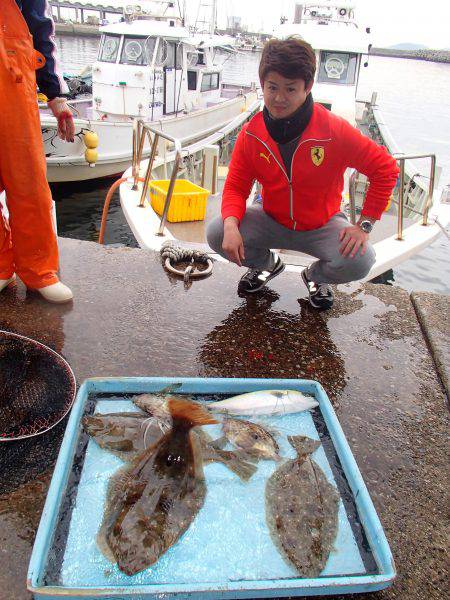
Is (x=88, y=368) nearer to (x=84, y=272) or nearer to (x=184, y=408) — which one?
(x=184, y=408)

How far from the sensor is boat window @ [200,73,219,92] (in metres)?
16.3

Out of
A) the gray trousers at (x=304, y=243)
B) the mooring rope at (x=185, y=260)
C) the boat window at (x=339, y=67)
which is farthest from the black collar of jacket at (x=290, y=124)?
the boat window at (x=339, y=67)

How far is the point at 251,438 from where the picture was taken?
1862mm

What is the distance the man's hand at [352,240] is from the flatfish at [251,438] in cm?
148

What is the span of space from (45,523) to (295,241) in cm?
242

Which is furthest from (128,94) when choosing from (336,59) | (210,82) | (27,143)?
(27,143)

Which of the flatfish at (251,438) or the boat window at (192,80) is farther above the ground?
the boat window at (192,80)

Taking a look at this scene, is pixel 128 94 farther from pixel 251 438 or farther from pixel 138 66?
pixel 251 438

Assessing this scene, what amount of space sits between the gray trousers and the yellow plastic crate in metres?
4.11

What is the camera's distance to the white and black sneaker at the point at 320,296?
10.6 feet

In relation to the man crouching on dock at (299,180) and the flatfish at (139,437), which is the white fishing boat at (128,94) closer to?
the man crouching on dock at (299,180)

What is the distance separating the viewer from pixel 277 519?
1558 mm

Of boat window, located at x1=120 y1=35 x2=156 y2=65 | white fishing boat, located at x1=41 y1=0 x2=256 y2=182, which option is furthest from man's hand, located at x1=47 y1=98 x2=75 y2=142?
boat window, located at x1=120 y1=35 x2=156 y2=65

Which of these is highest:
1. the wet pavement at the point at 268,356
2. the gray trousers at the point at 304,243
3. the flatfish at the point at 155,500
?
the gray trousers at the point at 304,243
